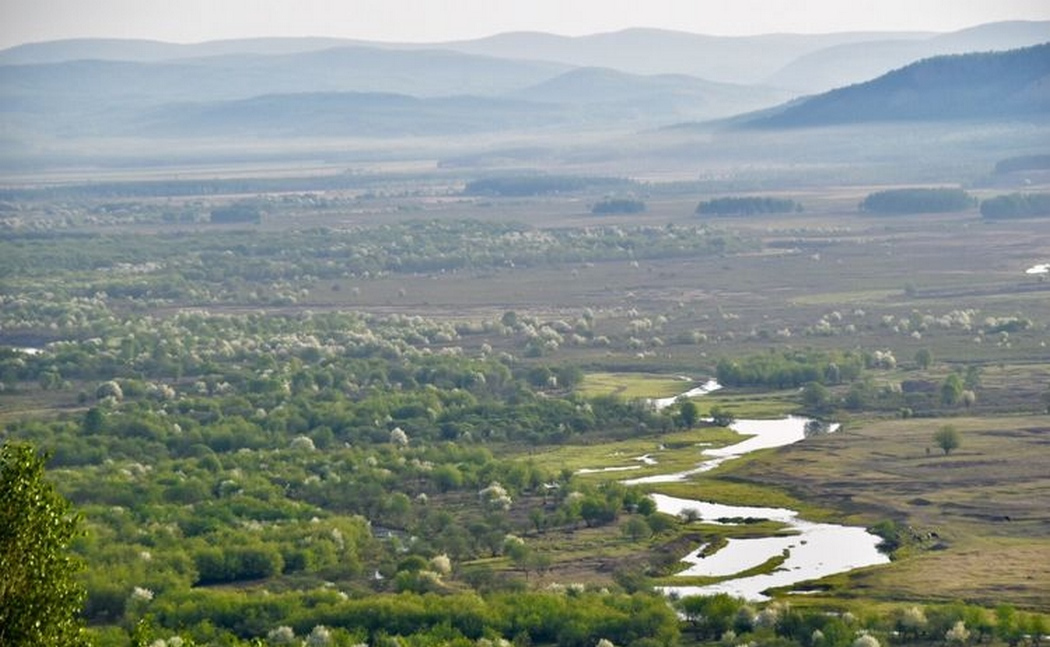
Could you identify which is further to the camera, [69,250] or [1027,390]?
[69,250]

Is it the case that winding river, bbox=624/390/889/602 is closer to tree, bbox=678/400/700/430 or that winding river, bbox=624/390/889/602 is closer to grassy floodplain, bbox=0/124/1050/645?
grassy floodplain, bbox=0/124/1050/645

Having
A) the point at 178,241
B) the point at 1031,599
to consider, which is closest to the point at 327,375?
the point at 1031,599

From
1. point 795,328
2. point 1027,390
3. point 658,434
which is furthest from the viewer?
point 795,328

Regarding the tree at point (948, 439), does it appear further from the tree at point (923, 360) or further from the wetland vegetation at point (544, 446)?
the tree at point (923, 360)

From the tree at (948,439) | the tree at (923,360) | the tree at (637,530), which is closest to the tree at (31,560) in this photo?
the tree at (637,530)

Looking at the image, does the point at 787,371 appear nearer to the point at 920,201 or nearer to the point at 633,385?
the point at 633,385

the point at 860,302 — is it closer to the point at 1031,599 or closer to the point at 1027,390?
the point at 1027,390

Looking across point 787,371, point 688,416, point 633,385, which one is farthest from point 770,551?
point 633,385
